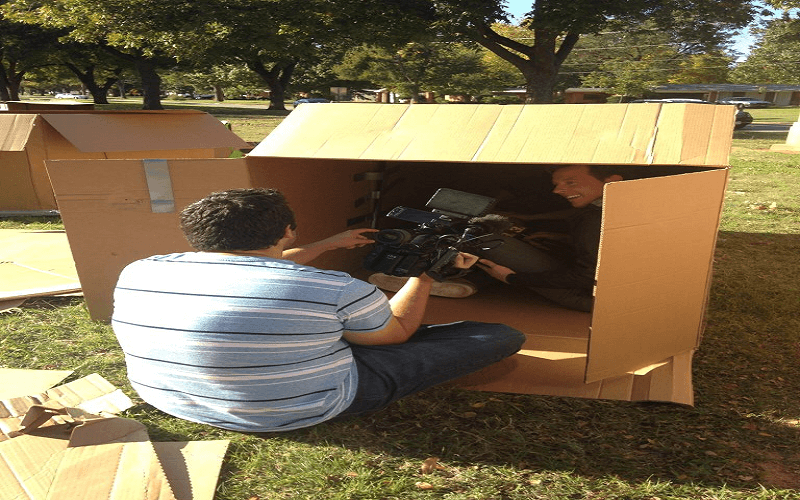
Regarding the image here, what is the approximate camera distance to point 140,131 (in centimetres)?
524

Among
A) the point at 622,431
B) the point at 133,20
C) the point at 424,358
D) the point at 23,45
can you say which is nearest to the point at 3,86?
the point at 23,45

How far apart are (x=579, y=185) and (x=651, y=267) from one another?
1097 mm

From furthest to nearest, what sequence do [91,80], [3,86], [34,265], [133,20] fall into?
[91,80] < [3,86] < [133,20] < [34,265]

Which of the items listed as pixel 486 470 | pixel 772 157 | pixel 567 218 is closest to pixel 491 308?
pixel 567 218

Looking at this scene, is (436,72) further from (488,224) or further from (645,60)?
(488,224)

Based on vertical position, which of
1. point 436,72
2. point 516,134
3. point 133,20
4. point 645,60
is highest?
point 133,20

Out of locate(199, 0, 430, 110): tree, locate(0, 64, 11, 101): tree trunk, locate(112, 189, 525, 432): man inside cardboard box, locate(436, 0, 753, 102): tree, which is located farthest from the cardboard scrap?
locate(0, 64, 11, 101): tree trunk

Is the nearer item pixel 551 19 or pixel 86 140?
pixel 86 140

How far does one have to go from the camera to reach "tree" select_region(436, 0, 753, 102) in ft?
48.4

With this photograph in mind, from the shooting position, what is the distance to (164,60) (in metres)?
25.0

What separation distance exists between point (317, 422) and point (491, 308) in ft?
5.44

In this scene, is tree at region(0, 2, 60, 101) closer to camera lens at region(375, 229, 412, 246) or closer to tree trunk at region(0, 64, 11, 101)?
tree trunk at region(0, 64, 11, 101)

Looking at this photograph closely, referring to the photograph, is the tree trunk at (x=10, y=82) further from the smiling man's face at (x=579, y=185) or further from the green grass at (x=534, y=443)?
the smiling man's face at (x=579, y=185)

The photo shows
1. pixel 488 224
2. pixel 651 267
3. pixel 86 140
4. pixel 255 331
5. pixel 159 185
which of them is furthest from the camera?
pixel 86 140
